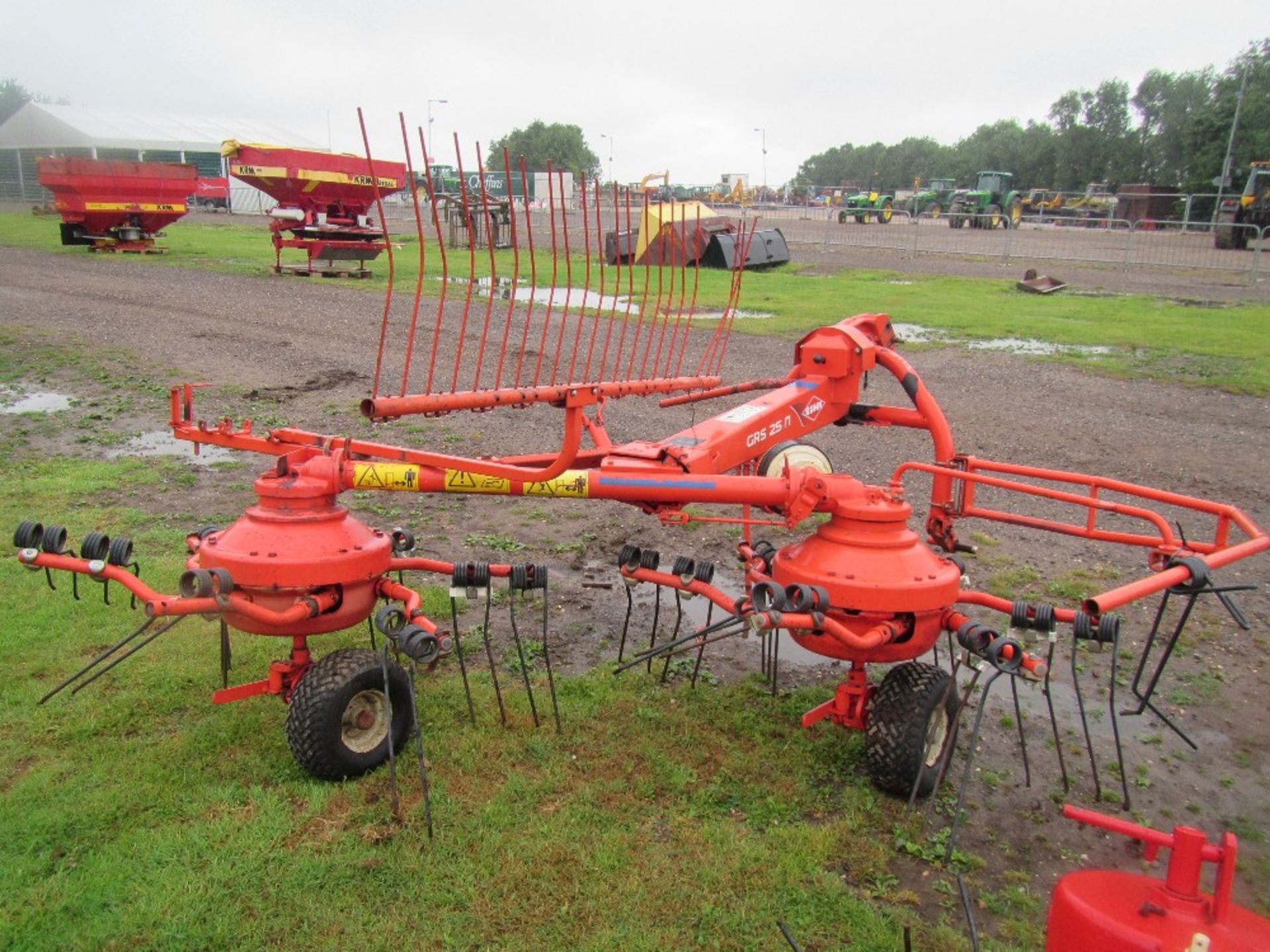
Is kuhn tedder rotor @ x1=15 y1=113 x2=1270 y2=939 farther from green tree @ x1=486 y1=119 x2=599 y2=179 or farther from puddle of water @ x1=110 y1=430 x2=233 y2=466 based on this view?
green tree @ x1=486 y1=119 x2=599 y2=179

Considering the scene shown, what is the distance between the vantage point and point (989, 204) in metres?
43.1

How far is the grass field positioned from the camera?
1176cm

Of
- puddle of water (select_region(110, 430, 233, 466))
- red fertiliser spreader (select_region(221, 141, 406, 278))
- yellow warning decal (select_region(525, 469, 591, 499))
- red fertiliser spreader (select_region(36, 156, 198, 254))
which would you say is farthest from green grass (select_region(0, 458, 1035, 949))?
red fertiliser spreader (select_region(36, 156, 198, 254))

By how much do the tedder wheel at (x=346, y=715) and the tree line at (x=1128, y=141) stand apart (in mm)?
52834

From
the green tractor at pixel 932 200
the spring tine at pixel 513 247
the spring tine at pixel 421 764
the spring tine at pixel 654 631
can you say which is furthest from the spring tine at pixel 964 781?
the green tractor at pixel 932 200

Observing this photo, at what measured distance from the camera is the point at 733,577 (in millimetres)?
5938

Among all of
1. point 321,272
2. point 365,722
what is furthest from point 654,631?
point 321,272

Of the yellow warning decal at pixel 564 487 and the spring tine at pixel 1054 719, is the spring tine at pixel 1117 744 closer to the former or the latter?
the spring tine at pixel 1054 719

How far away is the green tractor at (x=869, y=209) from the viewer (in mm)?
36031

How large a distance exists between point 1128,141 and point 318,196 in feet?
237

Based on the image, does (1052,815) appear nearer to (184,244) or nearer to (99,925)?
(99,925)

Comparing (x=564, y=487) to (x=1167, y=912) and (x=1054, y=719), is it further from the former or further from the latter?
(x=1167, y=912)

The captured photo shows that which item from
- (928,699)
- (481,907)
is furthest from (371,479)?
(928,699)

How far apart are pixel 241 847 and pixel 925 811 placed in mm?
2436
